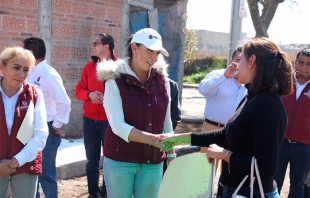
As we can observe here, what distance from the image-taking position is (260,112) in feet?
8.16

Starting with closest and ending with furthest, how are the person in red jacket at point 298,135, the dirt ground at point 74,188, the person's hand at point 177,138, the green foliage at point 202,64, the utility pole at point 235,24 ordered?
the person's hand at point 177,138
the person in red jacket at point 298,135
the dirt ground at point 74,188
the utility pole at point 235,24
the green foliage at point 202,64

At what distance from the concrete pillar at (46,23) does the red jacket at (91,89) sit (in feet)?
6.92

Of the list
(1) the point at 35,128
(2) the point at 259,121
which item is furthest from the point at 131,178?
(2) the point at 259,121

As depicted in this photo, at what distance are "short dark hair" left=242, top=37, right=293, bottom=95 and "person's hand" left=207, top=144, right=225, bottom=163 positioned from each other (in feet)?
1.44

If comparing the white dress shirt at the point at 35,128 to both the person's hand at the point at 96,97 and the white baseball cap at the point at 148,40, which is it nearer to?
the white baseball cap at the point at 148,40

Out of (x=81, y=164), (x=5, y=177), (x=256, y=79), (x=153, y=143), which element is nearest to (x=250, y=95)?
(x=256, y=79)

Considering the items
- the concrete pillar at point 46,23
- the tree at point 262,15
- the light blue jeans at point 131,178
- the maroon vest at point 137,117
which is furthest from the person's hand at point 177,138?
the tree at point 262,15

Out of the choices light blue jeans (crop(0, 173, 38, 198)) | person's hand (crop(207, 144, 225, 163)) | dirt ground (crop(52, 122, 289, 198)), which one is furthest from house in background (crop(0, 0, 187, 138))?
person's hand (crop(207, 144, 225, 163))

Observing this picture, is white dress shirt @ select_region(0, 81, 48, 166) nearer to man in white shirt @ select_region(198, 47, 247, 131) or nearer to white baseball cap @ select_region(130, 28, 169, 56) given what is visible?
white baseball cap @ select_region(130, 28, 169, 56)

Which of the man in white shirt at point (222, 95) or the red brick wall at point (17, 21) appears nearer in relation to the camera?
the man in white shirt at point (222, 95)

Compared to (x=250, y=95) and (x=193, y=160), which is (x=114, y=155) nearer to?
(x=193, y=160)

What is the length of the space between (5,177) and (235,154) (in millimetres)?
1892

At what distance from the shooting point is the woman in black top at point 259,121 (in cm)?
245

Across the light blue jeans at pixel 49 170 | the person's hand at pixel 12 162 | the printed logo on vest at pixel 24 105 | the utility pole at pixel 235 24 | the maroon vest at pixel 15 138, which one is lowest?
the light blue jeans at pixel 49 170
